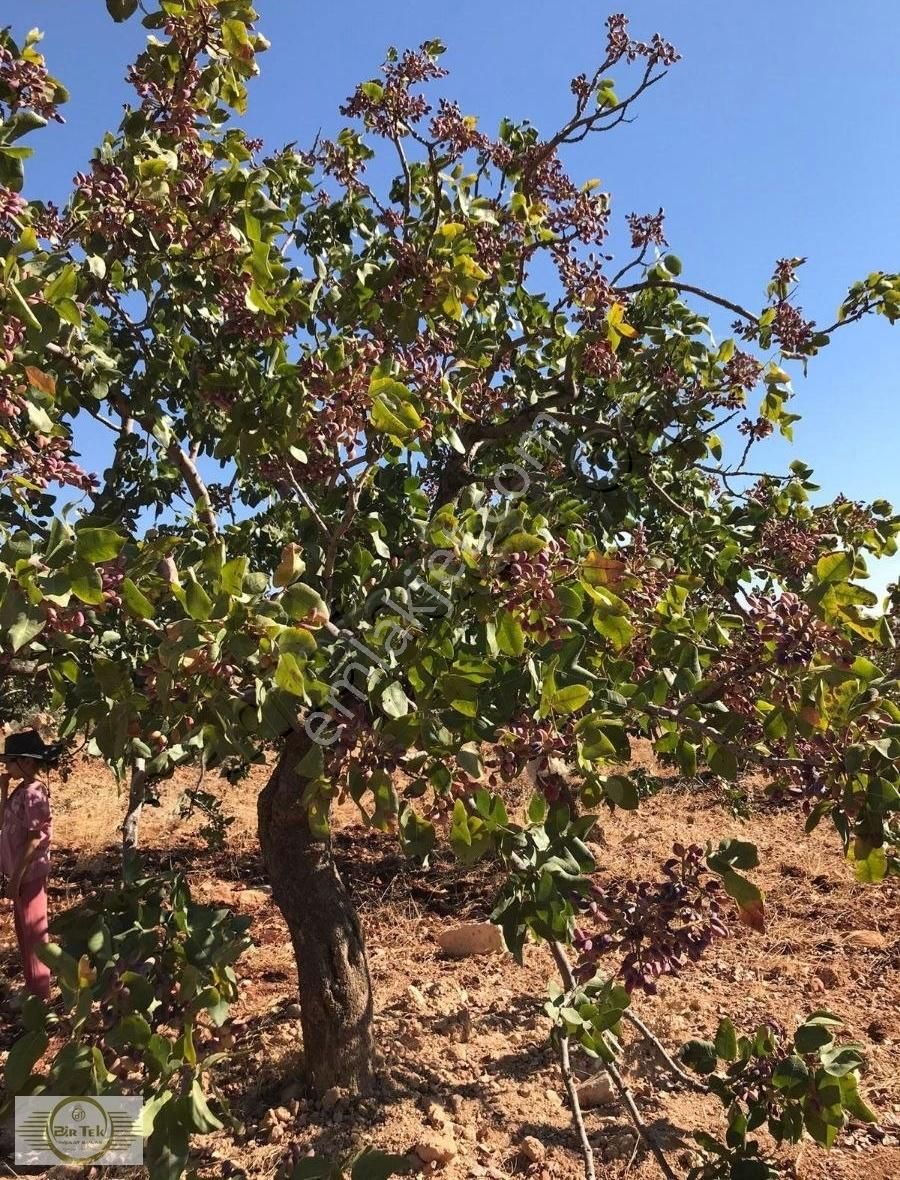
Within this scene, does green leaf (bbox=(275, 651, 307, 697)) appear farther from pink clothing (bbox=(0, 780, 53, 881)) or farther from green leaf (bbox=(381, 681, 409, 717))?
pink clothing (bbox=(0, 780, 53, 881))

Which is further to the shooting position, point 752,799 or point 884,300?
point 752,799

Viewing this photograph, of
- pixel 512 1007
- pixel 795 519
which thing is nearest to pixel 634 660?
pixel 795 519

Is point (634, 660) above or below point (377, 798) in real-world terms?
above

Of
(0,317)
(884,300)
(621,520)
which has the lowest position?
(0,317)

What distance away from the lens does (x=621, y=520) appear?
3.82 m

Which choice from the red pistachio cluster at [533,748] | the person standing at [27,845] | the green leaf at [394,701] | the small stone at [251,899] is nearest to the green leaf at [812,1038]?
the red pistachio cluster at [533,748]

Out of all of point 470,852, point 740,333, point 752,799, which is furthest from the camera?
point 752,799

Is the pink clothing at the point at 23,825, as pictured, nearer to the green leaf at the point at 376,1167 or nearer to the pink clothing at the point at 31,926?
the pink clothing at the point at 31,926

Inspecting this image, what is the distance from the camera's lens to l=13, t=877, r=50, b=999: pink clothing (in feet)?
13.7

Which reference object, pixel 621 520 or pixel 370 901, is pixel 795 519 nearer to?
pixel 621 520

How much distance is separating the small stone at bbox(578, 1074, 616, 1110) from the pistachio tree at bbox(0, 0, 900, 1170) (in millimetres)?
950

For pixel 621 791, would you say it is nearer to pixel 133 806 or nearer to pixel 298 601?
pixel 298 601

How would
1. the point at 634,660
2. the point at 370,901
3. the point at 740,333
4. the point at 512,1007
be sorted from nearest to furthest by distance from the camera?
the point at 634,660
the point at 740,333
the point at 512,1007
the point at 370,901

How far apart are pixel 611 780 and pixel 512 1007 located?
3003 mm
